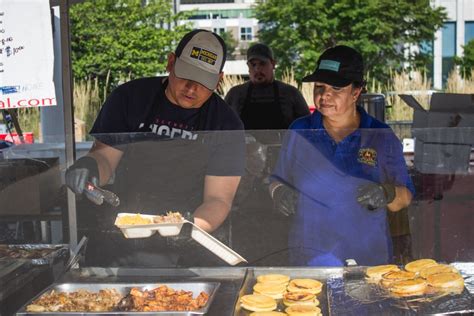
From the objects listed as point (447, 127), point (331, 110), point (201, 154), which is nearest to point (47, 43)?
point (201, 154)

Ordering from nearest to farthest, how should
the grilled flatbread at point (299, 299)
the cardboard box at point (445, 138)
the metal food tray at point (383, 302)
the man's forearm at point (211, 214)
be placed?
the metal food tray at point (383, 302)
the grilled flatbread at point (299, 299)
the man's forearm at point (211, 214)
the cardboard box at point (445, 138)

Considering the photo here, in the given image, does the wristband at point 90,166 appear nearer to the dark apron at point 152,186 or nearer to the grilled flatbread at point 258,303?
the dark apron at point 152,186

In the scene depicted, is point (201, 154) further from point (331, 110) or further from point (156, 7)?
point (156, 7)

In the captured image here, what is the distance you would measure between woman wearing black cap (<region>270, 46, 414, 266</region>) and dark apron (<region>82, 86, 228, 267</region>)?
319 mm

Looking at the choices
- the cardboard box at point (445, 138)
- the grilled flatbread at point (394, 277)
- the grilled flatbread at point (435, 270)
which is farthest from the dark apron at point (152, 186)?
the cardboard box at point (445, 138)

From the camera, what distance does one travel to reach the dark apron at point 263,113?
3986 mm

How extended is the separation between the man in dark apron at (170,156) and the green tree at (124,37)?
1859 mm

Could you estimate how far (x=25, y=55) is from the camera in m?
2.12

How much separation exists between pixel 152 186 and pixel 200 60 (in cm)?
51

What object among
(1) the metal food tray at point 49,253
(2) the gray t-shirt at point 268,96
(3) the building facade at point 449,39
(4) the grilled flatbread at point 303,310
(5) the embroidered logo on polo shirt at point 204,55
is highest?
(3) the building facade at point 449,39

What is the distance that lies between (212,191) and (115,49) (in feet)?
8.67

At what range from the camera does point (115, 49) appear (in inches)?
193

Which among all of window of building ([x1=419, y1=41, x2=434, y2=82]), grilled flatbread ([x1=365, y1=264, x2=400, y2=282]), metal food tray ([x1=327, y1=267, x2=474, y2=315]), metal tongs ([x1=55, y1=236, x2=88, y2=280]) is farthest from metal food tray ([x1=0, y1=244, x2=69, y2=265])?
window of building ([x1=419, y1=41, x2=434, y2=82])

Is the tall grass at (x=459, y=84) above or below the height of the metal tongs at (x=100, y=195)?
above
